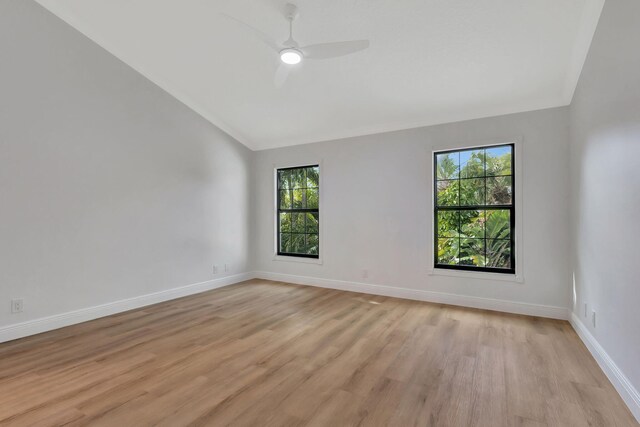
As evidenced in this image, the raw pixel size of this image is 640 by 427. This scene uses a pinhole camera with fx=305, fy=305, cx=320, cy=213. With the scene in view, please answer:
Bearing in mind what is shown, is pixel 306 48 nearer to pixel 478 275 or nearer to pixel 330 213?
pixel 330 213

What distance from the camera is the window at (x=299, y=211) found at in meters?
5.32

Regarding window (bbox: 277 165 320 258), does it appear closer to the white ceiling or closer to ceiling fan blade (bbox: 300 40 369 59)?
the white ceiling

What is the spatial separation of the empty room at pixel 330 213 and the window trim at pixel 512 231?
0.03m

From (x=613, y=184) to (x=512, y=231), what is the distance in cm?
173

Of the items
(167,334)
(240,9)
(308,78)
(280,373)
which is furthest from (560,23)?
(167,334)

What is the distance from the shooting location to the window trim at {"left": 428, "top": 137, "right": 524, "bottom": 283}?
366 centimetres

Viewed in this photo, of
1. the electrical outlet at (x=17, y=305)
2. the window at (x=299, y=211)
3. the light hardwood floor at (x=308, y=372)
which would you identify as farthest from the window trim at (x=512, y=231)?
the electrical outlet at (x=17, y=305)

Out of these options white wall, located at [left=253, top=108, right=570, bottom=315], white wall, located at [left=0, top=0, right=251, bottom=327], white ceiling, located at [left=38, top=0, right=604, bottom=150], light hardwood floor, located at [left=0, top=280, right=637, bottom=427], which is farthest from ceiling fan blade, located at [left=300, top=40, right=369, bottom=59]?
white wall, located at [left=0, top=0, right=251, bottom=327]

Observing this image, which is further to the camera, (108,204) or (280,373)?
(108,204)

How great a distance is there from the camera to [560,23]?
2.55 m

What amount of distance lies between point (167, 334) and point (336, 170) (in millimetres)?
3257

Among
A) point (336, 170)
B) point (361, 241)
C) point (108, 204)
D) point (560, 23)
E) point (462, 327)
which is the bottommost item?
point (462, 327)

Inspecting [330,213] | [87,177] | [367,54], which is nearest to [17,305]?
[87,177]

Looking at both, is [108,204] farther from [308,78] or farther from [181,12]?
[308,78]
